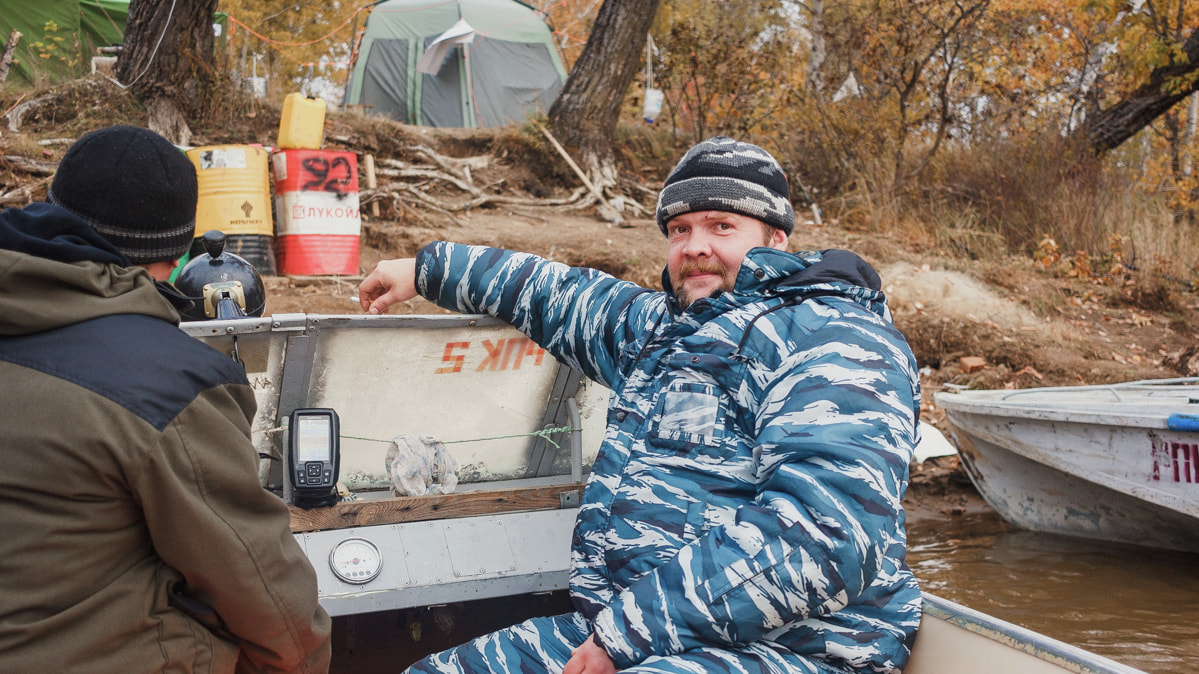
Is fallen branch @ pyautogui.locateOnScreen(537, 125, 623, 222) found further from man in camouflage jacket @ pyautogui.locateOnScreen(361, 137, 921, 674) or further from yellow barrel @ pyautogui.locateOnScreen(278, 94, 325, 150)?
man in camouflage jacket @ pyautogui.locateOnScreen(361, 137, 921, 674)

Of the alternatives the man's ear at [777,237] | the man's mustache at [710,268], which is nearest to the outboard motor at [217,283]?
the man's mustache at [710,268]

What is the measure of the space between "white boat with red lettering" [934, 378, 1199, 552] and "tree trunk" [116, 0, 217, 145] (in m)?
6.95

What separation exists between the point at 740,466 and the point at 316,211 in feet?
18.9

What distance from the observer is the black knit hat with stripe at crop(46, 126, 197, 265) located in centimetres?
167

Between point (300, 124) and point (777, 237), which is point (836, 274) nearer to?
point (777, 237)

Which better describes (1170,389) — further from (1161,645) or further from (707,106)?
(707,106)

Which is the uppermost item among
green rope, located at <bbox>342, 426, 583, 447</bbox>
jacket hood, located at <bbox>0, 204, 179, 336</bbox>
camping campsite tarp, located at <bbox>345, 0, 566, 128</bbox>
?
camping campsite tarp, located at <bbox>345, 0, 566, 128</bbox>

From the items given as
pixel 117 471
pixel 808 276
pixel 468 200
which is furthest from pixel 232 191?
pixel 117 471

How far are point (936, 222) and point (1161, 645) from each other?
7.30 metres

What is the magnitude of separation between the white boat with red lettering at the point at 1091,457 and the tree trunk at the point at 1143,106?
220 inches

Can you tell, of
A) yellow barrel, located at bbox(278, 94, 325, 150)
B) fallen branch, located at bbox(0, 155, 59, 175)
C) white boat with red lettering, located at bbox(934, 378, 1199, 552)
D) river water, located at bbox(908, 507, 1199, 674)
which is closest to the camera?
river water, located at bbox(908, 507, 1199, 674)

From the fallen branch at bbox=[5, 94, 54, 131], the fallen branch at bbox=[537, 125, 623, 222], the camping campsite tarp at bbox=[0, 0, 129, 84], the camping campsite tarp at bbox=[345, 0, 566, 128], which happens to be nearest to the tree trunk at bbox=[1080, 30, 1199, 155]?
the fallen branch at bbox=[537, 125, 623, 222]

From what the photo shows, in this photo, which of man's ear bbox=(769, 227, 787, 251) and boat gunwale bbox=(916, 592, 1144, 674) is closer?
boat gunwale bbox=(916, 592, 1144, 674)

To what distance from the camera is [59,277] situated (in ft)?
4.74
